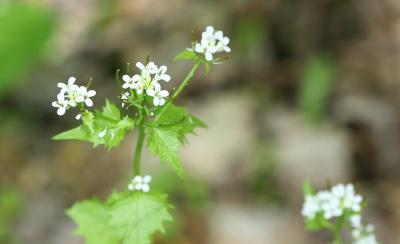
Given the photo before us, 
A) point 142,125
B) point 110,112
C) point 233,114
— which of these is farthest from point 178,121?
point 233,114

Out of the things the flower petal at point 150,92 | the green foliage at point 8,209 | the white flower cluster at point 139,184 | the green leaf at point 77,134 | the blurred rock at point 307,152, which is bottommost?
the white flower cluster at point 139,184

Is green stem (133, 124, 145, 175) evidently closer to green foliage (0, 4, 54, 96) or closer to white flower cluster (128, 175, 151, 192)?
white flower cluster (128, 175, 151, 192)

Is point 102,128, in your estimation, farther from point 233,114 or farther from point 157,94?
point 233,114

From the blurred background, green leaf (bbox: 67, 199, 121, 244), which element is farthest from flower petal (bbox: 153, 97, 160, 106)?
the blurred background

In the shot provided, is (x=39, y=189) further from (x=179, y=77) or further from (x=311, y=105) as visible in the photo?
(x=311, y=105)

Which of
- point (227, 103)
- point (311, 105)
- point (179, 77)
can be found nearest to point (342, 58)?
point (311, 105)

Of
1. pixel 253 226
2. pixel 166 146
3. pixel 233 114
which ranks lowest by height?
pixel 166 146

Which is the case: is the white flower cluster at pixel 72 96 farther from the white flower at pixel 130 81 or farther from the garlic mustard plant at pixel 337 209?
the garlic mustard plant at pixel 337 209

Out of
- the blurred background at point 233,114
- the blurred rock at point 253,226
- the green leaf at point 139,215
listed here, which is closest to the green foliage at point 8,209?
the blurred background at point 233,114
